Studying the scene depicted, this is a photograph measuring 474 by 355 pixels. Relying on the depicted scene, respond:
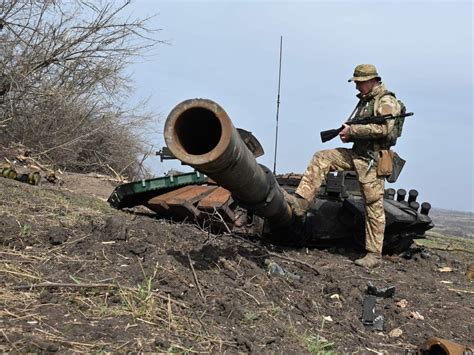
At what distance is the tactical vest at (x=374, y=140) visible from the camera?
6.78 metres

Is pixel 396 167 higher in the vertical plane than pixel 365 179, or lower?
higher

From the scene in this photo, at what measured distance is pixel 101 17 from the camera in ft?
39.3

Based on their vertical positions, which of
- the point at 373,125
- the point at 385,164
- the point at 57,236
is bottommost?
the point at 57,236

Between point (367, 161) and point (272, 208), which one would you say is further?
point (367, 161)

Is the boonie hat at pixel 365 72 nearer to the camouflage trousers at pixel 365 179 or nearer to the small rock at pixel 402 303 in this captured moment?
the camouflage trousers at pixel 365 179

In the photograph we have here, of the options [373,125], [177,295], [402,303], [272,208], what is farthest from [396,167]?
[177,295]

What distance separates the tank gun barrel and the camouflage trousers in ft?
7.83

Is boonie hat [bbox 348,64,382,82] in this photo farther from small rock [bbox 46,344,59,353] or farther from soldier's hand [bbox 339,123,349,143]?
small rock [bbox 46,344,59,353]

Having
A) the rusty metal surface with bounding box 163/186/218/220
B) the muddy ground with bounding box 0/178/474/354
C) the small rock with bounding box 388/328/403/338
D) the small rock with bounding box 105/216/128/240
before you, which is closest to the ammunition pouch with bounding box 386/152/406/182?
the muddy ground with bounding box 0/178/474/354

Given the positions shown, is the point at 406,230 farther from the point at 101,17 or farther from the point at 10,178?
the point at 101,17

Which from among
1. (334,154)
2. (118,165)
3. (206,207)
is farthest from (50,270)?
(118,165)

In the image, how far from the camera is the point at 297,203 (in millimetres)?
6418

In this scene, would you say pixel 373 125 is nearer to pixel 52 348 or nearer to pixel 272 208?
pixel 272 208

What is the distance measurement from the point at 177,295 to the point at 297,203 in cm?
261
